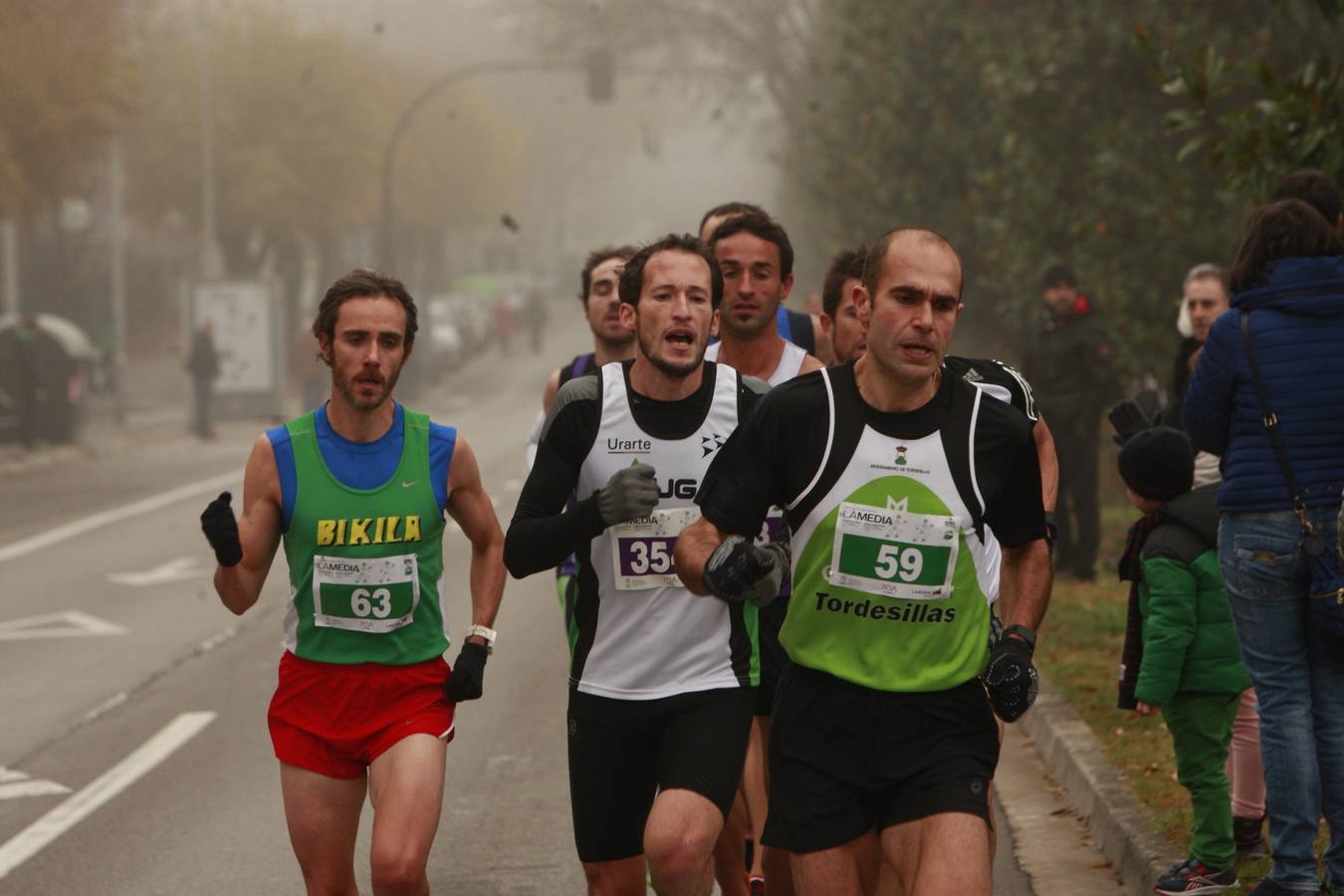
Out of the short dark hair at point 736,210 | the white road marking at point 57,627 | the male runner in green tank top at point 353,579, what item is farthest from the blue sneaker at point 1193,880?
the white road marking at point 57,627

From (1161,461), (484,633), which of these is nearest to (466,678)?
(484,633)

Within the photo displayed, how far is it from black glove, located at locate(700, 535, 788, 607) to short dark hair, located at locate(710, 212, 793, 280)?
2.45 m

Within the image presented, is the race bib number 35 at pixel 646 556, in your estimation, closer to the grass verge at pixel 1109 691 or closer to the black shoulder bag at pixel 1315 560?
the black shoulder bag at pixel 1315 560

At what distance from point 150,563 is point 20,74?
14968 mm

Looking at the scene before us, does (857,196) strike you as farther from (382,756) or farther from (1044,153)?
(382,756)

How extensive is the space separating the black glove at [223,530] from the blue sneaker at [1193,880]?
298 cm

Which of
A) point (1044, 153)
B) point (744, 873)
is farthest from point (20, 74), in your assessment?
point (744, 873)

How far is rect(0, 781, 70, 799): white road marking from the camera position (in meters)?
8.82

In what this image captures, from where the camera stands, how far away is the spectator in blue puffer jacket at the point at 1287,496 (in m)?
5.70

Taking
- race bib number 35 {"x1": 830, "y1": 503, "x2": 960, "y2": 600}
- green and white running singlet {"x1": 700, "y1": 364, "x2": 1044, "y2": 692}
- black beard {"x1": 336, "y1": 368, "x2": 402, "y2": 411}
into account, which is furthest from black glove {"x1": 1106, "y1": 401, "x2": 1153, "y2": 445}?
black beard {"x1": 336, "y1": 368, "x2": 402, "y2": 411}

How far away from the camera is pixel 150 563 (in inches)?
685

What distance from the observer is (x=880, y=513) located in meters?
4.35

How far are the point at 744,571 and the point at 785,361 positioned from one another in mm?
2390

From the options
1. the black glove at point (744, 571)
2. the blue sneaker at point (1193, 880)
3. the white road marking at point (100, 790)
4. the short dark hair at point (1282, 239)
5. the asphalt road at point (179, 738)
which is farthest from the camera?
the white road marking at point (100, 790)
